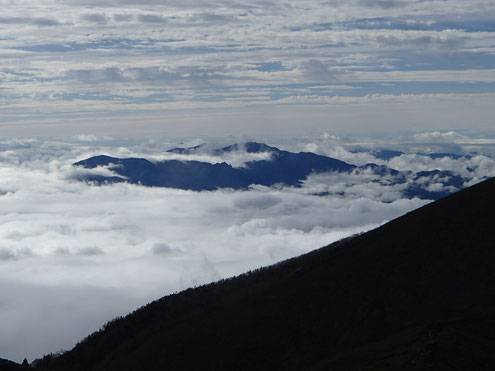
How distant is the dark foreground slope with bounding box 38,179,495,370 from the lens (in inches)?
3590

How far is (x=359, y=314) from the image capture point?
120062 millimetres

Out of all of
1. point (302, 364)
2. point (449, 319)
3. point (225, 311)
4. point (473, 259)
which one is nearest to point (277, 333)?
point (302, 364)

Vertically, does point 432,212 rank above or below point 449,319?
above

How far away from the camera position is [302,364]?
107 meters

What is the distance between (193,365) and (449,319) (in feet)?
174

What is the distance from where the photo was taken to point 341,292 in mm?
131875

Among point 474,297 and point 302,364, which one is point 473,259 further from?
point 302,364

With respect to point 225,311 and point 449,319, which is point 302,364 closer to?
point 449,319

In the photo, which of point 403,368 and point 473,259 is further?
point 473,259

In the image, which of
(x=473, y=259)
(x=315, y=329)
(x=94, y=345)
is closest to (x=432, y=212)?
(x=473, y=259)

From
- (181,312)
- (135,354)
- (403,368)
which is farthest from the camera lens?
(181,312)

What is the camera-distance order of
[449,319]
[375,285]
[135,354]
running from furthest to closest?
1. [135,354]
2. [375,285]
3. [449,319]

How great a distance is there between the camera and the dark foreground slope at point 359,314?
299 feet

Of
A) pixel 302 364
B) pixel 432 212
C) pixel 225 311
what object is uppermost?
pixel 432 212
